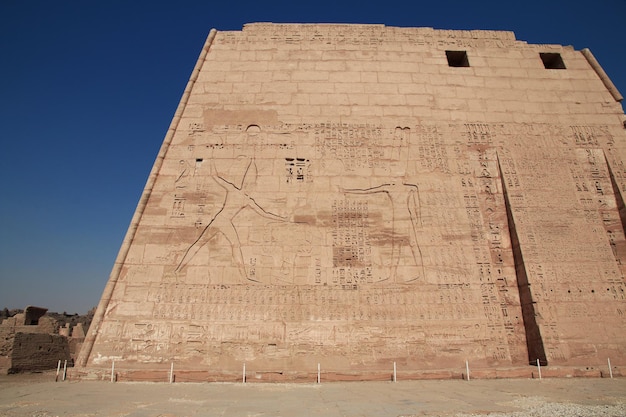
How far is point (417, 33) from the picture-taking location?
8.81 m

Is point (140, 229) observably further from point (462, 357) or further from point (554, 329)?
point (554, 329)

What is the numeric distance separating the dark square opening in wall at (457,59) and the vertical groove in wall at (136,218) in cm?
550

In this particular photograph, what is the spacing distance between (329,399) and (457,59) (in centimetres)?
814

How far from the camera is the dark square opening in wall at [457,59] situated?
877cm

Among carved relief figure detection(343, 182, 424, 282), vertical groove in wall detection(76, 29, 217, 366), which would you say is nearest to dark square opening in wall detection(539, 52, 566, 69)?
carved relief figure detection(343, 182, 424, 282)

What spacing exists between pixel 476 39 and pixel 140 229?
331 inches

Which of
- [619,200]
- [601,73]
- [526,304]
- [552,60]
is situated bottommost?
[526,304]

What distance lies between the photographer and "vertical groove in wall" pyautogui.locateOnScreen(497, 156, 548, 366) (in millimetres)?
6113

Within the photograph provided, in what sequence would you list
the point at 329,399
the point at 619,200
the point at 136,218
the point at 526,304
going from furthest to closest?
the point at 619,200 → the point at 136,218 → the point at 526,304 → the point at 329,399

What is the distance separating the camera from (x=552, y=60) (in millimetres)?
9078

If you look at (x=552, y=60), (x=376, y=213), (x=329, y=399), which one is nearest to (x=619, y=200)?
(x=552, y=60)

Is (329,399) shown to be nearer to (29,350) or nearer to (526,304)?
(526,304)

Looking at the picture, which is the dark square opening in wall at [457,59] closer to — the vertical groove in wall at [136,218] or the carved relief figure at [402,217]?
the carved relief figure at [402,217]

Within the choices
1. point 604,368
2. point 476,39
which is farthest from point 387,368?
point 476,39
